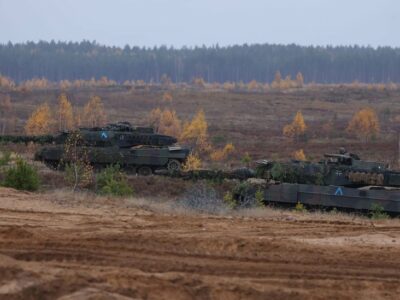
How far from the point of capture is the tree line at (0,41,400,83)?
163 m

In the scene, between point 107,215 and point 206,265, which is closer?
point 206,265

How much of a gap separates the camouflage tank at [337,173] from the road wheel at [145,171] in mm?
9212

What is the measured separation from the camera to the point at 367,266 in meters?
11.4

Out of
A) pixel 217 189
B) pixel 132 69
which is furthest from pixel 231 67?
pixel 217 189

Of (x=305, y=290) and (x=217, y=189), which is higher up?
(x=305, y=290)

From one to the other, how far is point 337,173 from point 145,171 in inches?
432

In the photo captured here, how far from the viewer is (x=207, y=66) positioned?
16288 cm

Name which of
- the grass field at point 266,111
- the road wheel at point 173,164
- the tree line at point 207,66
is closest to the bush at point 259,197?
the road wheel at point 173,164

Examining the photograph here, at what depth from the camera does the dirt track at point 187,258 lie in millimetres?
9484

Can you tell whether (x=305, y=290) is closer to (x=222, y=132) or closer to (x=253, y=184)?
(x=253, y=184)

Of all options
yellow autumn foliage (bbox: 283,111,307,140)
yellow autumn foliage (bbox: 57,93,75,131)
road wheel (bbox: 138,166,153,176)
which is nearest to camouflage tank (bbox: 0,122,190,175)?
road wheel (bbox: 138,166,153,176)

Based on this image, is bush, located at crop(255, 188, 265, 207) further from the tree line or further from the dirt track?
the tree line

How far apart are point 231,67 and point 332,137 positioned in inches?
3907

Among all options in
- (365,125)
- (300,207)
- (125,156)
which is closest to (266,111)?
(365,125)
